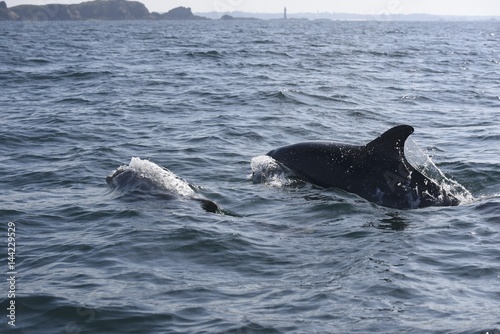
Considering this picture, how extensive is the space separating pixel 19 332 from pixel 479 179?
959 cm

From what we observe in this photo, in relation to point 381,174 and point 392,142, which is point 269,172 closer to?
point 381,174

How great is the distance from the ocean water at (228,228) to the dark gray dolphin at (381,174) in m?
0.24

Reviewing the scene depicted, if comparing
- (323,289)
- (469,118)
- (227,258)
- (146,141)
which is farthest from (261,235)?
(469,118)

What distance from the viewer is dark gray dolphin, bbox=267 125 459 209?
466 inches

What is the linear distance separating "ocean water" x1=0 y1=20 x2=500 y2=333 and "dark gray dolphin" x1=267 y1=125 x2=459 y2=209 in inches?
9.4

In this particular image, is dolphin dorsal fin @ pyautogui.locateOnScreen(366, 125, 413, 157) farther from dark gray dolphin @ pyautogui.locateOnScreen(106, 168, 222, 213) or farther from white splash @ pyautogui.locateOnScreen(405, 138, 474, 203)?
dark gray dolphin @ pyautogui.locateOnScreen(106, 168, 222, 213)

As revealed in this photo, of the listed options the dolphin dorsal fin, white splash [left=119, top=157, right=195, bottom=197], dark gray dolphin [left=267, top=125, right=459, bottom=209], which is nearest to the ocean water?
white splash [left=119, top=157, right=195, bottom=197]

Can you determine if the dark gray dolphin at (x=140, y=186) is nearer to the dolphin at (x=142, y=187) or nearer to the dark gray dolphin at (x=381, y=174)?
the dolphin at (x=142, y=187)

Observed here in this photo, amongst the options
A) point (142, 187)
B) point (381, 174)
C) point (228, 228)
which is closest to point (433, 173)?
point (381, 174)

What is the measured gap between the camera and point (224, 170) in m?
14.8

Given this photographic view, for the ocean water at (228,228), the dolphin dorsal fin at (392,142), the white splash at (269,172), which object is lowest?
the ocean water at (228,228)

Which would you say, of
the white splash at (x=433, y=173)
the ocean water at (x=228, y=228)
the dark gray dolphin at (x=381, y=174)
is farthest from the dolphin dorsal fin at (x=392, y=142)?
the white splash at (x=433, y=173)

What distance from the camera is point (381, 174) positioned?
12.1m

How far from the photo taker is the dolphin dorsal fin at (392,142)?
451 inches
